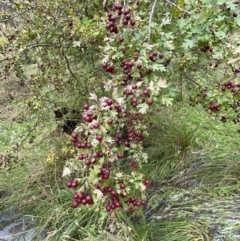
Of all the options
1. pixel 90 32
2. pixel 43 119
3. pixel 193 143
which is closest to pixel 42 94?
pixel 43 119

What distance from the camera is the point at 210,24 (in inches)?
68.5

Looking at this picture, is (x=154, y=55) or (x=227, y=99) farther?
(x=227, y=99)

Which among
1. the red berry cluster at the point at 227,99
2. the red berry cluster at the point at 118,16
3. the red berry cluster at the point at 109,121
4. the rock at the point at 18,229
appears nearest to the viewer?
the red berry cluster at the point at 109,121

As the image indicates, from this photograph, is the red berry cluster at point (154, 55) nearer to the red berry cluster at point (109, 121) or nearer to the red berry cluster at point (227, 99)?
the red berry cluster at point (109, 121)

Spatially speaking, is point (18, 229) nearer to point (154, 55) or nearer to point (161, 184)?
point (161, 184)

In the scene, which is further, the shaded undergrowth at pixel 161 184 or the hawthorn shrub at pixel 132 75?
the shaded undergrowth at pixel 161 184

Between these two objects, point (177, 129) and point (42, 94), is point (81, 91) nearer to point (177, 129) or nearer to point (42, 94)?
point (42, 94)

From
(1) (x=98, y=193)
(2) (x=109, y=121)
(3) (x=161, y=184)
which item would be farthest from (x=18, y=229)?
(2) (x=109, y=121)

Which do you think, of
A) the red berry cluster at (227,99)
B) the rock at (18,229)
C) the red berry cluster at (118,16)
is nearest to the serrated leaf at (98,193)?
the red berry cluster at (118,16)

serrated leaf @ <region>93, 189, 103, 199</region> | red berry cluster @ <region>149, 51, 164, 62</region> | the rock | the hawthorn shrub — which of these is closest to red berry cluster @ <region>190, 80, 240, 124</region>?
the hawthorn shrub

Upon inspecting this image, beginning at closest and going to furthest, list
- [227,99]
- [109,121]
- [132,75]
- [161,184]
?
[109,121] < [132,75] < [227,99] < [161,184]

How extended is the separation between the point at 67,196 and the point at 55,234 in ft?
1.43

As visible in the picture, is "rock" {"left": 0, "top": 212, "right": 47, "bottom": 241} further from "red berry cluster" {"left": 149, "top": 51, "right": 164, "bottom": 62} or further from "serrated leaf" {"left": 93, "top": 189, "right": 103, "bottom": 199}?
"red berry cluster" {"left": 149, "top": 51, "right": 164, "bottom": 62}

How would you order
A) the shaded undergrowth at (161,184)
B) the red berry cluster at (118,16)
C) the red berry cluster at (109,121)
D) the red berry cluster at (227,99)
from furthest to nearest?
the shaded undergrowth at (161,184), the red berry cluster at (227,99), the red berry cluster at (118,16), the red berry cluster at (109,121)
